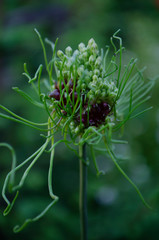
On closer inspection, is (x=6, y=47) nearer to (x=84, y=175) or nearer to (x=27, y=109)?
(x=27, y=109)

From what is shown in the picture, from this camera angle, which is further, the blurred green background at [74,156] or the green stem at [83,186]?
the blurred green background at [74,156]

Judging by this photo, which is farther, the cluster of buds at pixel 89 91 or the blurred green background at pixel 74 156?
the blurred green background at pixel 74 156

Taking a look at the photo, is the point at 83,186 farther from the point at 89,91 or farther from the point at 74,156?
the point at 74,156

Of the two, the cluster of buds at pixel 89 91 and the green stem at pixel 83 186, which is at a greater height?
the cluster of buds at pixel 89 91

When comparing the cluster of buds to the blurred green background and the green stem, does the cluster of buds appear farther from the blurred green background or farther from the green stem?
the blurred green background

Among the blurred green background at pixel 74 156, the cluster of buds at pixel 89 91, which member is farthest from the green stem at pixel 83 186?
the blurred green background at pixel 74 156

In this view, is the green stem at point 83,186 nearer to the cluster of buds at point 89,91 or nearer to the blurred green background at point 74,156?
the cluster of buds at point 89,91

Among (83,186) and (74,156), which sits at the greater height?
(74,156)

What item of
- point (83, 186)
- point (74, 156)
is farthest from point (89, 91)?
point (74, 156)

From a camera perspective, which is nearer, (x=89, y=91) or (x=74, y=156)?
(x=89, y=91)

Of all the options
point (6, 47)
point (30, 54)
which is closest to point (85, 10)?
point (30, 54)
